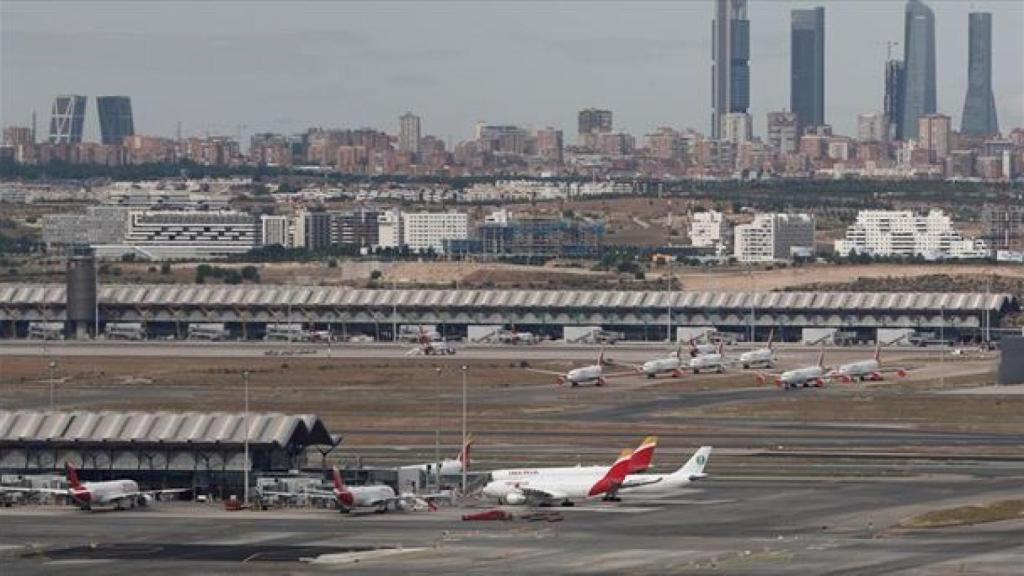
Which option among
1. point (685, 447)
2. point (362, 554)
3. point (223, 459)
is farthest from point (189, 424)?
point (685, 447)

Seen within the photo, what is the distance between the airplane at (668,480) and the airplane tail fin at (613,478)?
1504mm

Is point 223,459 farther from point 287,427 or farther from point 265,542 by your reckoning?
point 265,542

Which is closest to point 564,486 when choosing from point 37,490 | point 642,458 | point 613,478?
point 613,478

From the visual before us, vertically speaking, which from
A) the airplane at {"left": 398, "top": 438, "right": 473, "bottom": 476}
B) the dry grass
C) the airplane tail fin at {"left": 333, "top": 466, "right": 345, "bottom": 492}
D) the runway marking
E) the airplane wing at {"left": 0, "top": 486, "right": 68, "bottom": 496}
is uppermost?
the airplane tail fin at {"left": 333, "top": 466, "right": 345, "bottom": 492}

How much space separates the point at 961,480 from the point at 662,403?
51176 mm

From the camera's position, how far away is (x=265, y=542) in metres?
108

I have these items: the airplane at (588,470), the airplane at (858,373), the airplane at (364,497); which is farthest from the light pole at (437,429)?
the airplane at (858,373)

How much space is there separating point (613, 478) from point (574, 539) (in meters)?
13.1

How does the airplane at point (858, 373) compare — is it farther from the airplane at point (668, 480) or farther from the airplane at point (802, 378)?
the airplane at point (668, 480)

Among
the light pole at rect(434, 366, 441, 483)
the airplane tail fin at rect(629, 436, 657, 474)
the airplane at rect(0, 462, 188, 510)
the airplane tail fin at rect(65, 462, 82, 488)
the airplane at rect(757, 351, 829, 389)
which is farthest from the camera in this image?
the airplane at rect(757, 351, 829, 389)

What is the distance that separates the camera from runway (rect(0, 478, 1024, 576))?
10038cm

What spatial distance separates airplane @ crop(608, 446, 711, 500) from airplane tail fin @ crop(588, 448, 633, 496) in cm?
150

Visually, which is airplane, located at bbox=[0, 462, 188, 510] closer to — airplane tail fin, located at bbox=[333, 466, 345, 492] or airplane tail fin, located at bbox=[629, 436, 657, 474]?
airplane tail fin, located at bbox=[333, 466, 345, 492]

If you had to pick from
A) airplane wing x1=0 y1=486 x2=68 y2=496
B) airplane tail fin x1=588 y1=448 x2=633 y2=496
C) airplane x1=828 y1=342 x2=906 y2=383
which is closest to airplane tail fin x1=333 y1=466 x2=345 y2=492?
airplane tail fin x1=588 y1=448 x2=633 y2=496
